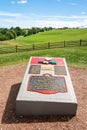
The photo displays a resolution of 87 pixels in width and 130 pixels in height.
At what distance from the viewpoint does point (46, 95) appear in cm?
937

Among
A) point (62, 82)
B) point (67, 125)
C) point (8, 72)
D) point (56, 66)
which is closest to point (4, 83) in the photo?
point (8, 72)

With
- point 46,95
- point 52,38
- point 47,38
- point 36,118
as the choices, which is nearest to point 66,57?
point 46,95

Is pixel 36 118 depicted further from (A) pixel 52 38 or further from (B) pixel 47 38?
(B) pixel 47 38

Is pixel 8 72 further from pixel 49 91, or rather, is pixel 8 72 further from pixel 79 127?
pixel 79 127

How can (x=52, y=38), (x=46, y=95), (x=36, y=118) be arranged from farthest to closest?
(x=52, y=38) → (x=46, y=95) → (x=36, y=118)

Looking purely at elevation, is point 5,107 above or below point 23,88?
below

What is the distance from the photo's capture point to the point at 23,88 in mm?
9953

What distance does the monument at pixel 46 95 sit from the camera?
29.4ft

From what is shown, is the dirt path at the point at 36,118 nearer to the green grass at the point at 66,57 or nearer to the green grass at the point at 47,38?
the green grass at the point at 66,57

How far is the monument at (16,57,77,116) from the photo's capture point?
895 centimetres

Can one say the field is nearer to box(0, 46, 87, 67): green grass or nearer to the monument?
box(0, 46, 87, 67): green grass

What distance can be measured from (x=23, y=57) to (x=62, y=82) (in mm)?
12379

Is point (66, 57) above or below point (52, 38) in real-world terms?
above

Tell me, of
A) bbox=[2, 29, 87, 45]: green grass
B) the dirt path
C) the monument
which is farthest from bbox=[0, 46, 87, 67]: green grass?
bbox=[2, 29, 87, 45]: green grass
